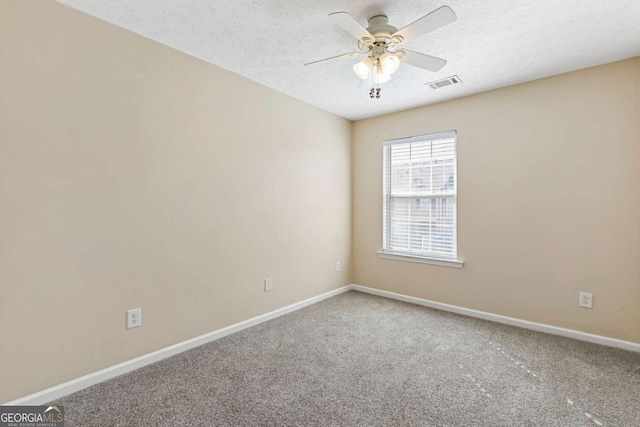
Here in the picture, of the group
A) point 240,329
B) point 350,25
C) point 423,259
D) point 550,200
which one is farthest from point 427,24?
point 240,329

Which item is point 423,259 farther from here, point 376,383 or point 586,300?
point 376,383

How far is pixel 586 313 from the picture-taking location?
2.66 m

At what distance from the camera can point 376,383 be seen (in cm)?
202

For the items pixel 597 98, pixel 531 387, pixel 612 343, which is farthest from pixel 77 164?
pixel 612 343

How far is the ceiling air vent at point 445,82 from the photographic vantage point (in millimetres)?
2886

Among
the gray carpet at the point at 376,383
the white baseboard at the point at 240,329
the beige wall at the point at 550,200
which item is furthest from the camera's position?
the beige wall at the point at 550,200

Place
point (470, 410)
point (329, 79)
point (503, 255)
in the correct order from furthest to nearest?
point (503, 255) < point (329, 79) < point (470, 410)

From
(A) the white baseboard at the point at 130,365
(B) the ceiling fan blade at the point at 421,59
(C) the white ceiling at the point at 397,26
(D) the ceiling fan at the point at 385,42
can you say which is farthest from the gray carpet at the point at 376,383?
(C) the white ceiling at the point at 397,26

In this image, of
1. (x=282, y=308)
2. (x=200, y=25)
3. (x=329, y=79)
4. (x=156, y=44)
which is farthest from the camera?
(x=282, y=308)

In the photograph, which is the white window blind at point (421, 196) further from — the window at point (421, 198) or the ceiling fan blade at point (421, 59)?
the ceiling fan blade at point (421, 59)

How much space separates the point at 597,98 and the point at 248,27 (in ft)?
9.68

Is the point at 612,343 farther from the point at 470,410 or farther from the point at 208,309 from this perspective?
the point at 208,309

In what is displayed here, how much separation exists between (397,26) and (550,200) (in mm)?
2129

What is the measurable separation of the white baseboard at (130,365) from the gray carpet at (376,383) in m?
0.06
